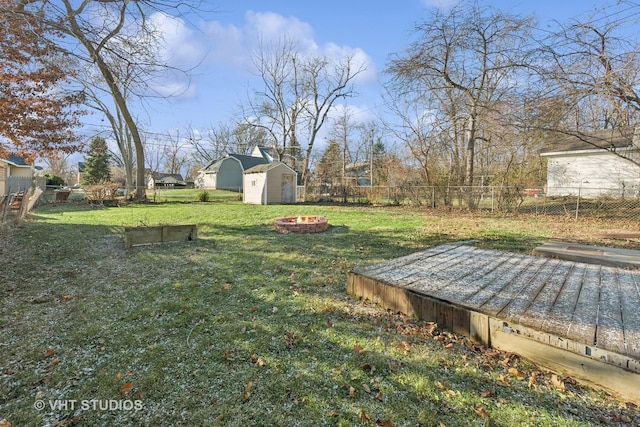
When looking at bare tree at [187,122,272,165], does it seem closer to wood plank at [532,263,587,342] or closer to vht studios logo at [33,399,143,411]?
wood plank at [532,263,587,342]

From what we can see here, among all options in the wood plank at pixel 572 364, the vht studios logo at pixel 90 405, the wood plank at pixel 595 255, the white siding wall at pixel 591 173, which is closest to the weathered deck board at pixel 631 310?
the wood plank at pixel 572 364

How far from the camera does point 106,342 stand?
2477 mm

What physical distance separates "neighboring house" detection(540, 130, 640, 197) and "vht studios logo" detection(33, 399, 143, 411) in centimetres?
1546

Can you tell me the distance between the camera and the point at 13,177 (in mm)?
16875

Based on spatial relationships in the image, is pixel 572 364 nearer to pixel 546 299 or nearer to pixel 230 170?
pixel 546 299

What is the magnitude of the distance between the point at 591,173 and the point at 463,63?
26.6ft

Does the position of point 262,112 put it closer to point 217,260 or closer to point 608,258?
point 217,260

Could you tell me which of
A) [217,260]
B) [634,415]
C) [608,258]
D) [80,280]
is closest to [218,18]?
[217,260]

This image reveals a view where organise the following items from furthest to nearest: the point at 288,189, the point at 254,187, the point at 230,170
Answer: the point at 230,170 < the point at 288,189 < the point at 254,187

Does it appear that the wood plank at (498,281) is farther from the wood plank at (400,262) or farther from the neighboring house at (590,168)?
the neighboring house at (590,168)

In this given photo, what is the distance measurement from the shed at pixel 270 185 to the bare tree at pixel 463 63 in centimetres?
845

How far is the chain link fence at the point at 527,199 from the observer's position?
36.1 ft

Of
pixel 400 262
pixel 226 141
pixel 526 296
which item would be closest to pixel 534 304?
pixel 526 296

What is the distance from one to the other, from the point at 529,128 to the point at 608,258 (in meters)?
6.11
